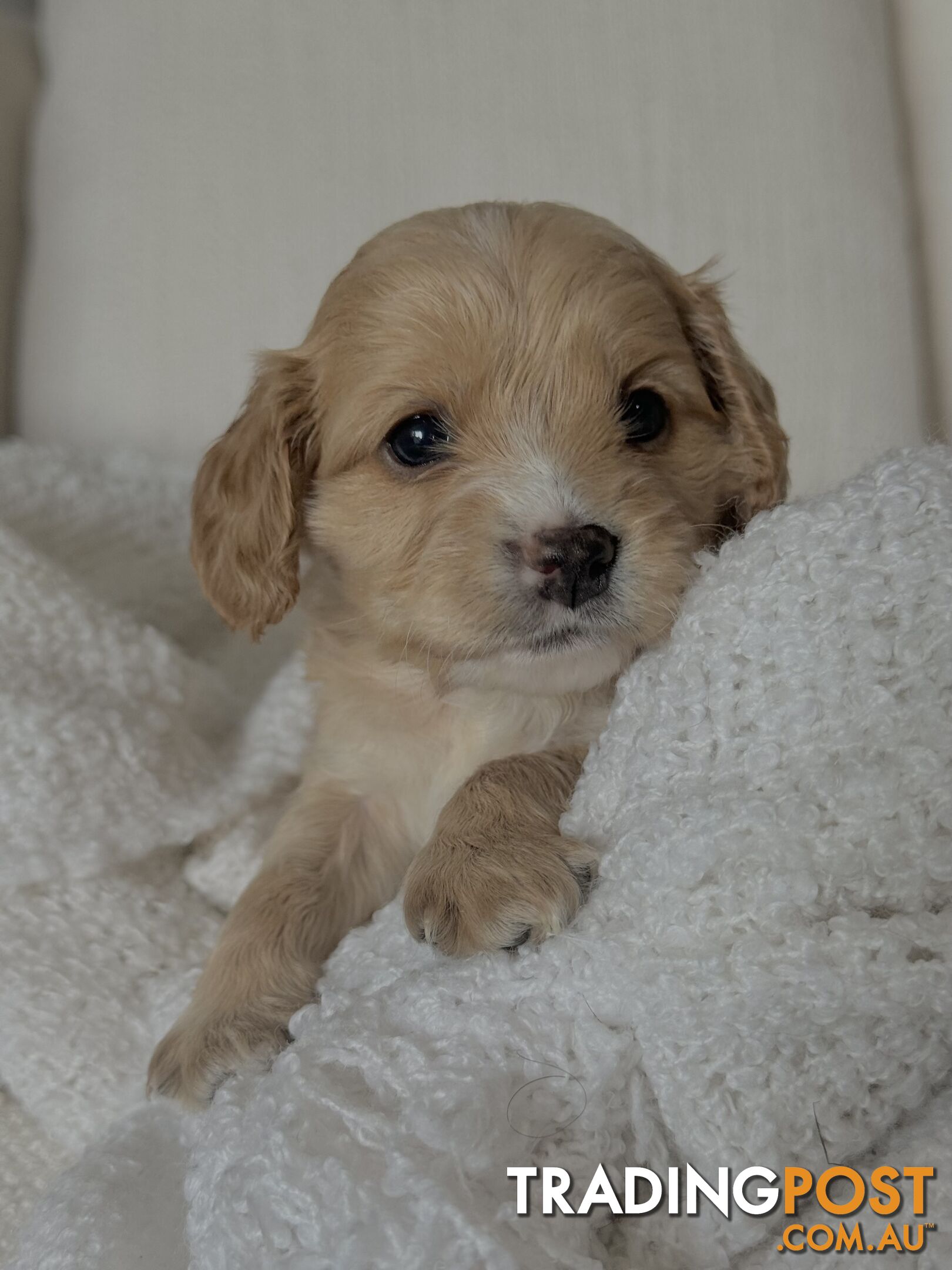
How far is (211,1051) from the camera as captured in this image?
4.30ft

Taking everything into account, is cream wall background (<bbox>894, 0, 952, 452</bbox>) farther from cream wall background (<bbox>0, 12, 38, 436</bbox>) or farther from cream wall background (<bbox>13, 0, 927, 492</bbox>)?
cream wall background (<bbox>0, 12, 38, 436</bbox>)

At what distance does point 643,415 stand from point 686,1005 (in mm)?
854

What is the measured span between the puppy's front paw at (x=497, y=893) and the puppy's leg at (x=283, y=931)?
31 cm

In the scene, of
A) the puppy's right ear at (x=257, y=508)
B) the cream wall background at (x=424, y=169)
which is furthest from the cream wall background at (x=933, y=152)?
the puppy's right ear at (x=257, y=508)

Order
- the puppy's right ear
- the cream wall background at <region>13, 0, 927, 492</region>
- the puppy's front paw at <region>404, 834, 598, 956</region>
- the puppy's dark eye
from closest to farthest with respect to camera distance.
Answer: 1. the puppy's front paw at <region>404, 834, 598, 956</region>
2. the puppy's dark eye
3. the puppy's right ear
4. the cream wall background at <region>13, 0, 927, 492</region>

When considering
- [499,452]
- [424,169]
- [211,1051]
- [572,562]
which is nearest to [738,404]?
[499,452]

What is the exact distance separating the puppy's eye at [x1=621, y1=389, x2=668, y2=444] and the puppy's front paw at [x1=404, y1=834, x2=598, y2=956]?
0.59 m

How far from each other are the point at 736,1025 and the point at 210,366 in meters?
2.26

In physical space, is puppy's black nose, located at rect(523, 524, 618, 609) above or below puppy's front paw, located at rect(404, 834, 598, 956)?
above

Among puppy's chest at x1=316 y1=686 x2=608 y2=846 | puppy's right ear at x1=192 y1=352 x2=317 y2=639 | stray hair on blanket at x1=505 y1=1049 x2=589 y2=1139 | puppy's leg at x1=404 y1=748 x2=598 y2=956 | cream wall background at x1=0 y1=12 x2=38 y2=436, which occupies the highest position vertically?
cream wall background at x1=0 y1=12 x2=38 y2=436

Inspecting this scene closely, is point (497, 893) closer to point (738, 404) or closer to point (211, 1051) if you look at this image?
point (211, 1051)

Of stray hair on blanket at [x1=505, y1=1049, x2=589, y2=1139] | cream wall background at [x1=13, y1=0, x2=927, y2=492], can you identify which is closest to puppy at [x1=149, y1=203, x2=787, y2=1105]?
stray hair on blanket at [x1=505, y1=1049, x2=589, y2=1139]

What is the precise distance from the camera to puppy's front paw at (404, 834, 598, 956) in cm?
111

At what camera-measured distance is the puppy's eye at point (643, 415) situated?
1.49 m
